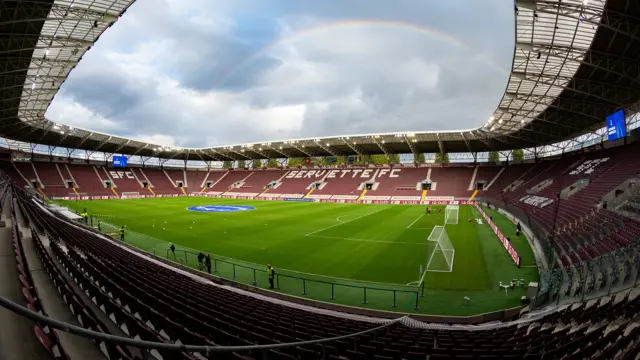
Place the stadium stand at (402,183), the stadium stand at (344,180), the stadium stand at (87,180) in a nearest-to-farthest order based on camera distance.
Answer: the stadium stand at (402,183) → the stadium stand at (87,180) → the stadium stand at (344,180)

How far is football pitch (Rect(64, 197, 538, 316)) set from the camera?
48.2ft

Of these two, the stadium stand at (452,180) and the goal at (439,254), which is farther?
the stadium stand at (452,180)

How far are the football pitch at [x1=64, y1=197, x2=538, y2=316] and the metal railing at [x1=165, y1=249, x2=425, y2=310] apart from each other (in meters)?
0.05

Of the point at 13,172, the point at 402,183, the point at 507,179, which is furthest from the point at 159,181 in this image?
the point at 507,179

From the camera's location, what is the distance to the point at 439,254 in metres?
20.4

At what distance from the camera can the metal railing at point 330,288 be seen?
1412 cm

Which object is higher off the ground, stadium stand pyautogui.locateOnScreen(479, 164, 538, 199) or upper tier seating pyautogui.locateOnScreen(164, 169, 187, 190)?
upper tier seating pyautogui.locateOnScreen(164, 169, 187, 190)

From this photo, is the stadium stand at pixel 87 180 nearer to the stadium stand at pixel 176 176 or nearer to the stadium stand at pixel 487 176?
the stadium stand at pixel 176 176

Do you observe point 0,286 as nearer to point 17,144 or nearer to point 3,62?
point 3,62

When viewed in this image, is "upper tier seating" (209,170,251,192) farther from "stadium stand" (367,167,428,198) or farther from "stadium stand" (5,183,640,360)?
"stadium stand" (5,183,640,360)

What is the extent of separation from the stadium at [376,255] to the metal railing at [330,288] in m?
0.12

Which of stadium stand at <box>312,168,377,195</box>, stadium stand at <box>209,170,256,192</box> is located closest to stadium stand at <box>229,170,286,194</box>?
stadium stand at <box>209,170,256,192</box>

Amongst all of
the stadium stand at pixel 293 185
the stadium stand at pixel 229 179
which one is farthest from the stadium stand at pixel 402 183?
the stadium stand at pixel 229 179

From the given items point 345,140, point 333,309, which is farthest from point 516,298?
point 345,140
